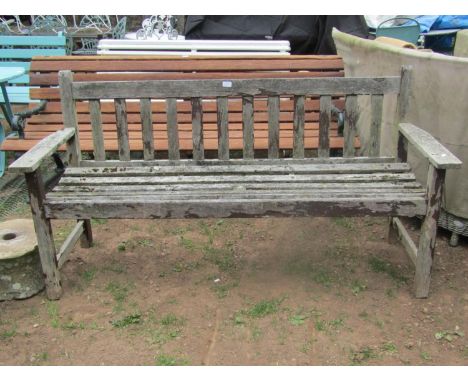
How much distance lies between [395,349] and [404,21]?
6.80 meters

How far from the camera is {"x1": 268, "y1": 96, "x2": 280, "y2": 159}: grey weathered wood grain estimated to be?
10.7 ft

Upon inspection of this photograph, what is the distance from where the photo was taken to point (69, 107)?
127 inches

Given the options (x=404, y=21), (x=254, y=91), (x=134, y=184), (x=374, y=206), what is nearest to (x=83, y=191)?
(x=134, y=184)

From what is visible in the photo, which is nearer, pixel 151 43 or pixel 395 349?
pixel 395 349

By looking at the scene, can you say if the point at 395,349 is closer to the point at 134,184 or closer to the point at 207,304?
the point at 207,304

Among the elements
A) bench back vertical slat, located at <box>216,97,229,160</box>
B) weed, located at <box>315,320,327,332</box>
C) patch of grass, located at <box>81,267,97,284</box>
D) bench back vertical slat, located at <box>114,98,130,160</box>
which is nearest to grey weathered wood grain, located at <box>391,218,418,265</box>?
weed, located at <box>315,320,327,332</box>

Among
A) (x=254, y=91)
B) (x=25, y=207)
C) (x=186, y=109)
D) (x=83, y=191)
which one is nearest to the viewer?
(x=83, y=191)

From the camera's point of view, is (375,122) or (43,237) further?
(375,122)

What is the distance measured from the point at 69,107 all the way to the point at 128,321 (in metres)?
1.40

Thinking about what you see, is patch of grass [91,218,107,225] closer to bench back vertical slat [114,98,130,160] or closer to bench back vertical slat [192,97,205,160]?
bench back vertical slat [114,98,130,160]

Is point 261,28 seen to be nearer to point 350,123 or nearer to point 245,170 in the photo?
point 350,123

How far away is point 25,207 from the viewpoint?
4.36 metres

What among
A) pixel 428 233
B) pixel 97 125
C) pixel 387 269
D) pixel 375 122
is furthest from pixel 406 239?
pixel 97 125

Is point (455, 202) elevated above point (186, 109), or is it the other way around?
point (186, 109)
